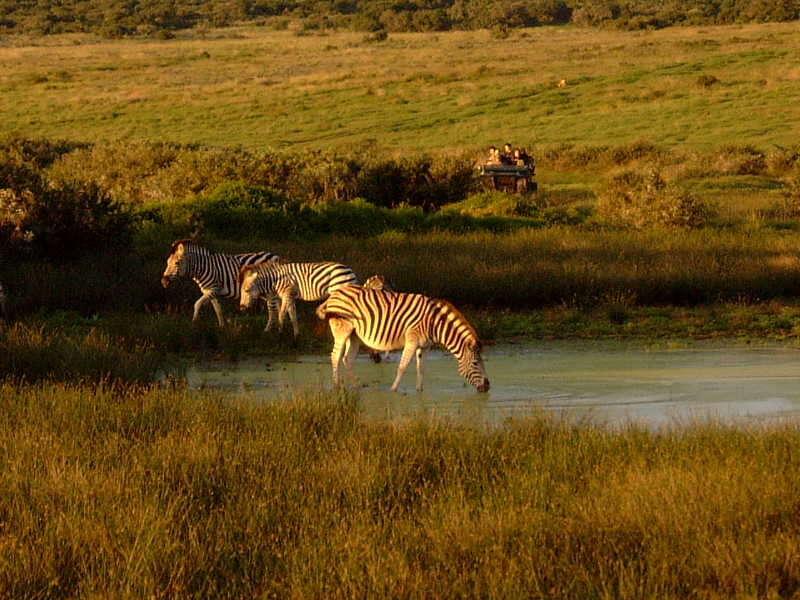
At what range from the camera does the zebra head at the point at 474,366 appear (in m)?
14.2

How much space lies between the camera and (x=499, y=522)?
8.47 m

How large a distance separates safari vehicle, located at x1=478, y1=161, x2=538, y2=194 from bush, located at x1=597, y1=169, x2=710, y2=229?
5.99 metres

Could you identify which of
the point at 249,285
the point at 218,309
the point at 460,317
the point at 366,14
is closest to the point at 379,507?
the point at 460,317

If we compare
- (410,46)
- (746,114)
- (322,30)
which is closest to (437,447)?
(746,114)

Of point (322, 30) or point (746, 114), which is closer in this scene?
point (746, 114)

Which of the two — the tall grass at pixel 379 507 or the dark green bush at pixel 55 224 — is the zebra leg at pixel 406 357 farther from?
the dark green bush at pixel 55 224

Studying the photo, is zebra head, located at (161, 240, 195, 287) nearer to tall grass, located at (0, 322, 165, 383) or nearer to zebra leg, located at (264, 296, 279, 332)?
zebra leg, located at (264, 296, 279, 332)

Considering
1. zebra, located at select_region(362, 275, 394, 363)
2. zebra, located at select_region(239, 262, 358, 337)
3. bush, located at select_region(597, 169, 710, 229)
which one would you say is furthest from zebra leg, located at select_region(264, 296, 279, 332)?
bush, located at select_region(597, 169, 710, 229)

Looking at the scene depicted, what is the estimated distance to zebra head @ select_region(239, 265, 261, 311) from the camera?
18344mm

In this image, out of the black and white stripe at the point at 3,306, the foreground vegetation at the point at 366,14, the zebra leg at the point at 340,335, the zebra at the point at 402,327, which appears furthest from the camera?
the foreground vegetation at the point at 366,14

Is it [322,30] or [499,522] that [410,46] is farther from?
[499,522]

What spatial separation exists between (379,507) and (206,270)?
1030 centimetres

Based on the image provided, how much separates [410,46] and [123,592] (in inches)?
3611

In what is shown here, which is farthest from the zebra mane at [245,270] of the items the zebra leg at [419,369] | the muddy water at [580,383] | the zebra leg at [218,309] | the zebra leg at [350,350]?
the zebra leg at [419,369]
